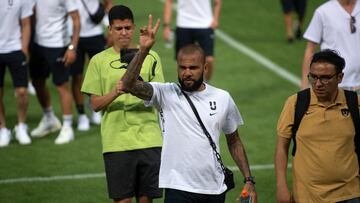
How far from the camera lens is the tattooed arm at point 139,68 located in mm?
6785

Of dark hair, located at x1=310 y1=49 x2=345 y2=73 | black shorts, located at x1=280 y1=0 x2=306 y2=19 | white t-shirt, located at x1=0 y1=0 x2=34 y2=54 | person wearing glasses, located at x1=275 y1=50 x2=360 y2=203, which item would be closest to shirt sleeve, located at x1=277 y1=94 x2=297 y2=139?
person wearing glasses, located at x1=275 y1=50 x2=360 y2=203

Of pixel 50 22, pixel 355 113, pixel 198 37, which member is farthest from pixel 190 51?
pixel 198 37

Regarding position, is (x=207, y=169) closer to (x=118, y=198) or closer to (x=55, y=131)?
(x=118, y=198)

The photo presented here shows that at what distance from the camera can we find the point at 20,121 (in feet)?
43.1

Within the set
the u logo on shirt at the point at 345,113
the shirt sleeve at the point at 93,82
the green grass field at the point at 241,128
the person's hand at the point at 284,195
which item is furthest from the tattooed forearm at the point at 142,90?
the green grass field at the point at 241,128

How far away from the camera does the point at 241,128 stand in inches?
548

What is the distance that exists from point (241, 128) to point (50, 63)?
3032 millimetres

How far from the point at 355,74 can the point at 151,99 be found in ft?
10.3

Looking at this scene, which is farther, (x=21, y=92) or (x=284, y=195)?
(x=21, y=92)

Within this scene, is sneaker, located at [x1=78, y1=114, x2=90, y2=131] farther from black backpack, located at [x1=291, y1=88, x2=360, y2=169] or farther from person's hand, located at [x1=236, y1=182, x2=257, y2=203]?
black backpack, located at [x1=291, y1=88, x2=360, y2=169]

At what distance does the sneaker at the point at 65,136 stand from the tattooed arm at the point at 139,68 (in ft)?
20.0

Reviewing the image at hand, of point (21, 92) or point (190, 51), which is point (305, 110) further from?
point (21, 92)

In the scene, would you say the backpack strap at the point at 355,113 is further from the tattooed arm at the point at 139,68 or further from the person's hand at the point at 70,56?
the person's hand at the point at 70,56

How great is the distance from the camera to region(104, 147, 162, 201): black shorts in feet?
27.1
